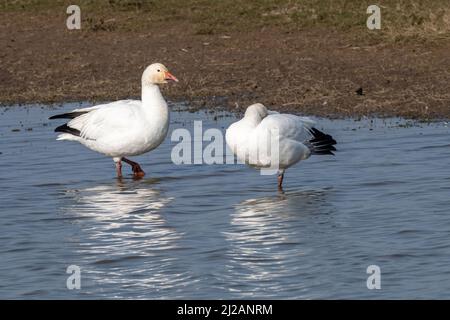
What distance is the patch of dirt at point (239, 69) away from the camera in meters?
15.6

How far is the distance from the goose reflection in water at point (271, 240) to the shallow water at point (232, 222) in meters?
0.02

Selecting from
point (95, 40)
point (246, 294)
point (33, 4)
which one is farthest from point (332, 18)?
point (246, 294)

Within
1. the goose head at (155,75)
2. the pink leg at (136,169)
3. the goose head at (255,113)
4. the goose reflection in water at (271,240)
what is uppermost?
the goose head at (155,75)

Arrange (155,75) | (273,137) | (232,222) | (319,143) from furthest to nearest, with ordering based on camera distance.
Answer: (155,75), (319,143), (273,137), (232,222)

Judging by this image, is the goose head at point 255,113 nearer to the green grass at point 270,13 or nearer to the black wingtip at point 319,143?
the black wingtip at point 319,143

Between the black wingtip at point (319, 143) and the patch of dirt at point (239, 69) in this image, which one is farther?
the patch of dirt at point (239, 69)

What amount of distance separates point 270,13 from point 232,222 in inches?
400

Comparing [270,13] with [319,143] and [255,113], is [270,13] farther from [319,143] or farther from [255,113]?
[255,113]

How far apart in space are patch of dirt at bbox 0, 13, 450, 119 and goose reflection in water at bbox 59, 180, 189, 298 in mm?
4074

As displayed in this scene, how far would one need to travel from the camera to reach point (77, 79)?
17.8 m

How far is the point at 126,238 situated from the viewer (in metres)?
10.2

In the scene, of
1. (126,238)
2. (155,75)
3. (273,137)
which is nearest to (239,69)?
(155,75)

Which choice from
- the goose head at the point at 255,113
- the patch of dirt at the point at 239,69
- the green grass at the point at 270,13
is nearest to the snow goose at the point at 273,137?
the goose head at the point at 255,113

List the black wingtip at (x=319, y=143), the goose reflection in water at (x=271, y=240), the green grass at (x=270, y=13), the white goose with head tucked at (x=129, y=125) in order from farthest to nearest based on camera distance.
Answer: the green grass at (x=270, y=13) < the white goose with head tucked at (x=129, y=125) < the black wingtip at (x=319, y=143) < the goose reflection in water at (x=271, y=240)
